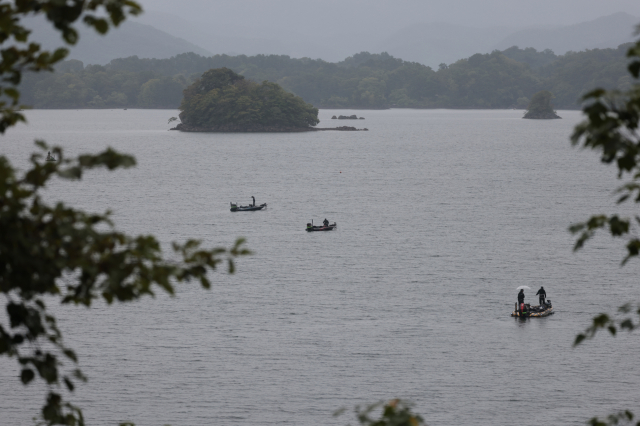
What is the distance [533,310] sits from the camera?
53000 mm

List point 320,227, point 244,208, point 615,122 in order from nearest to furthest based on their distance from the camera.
Result: point 615,122 → point 320,227 → point 244,208

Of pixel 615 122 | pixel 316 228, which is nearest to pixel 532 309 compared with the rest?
pixel 316 228

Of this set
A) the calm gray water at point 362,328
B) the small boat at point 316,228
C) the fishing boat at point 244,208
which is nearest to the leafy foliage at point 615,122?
the calm gray water at point 362,328

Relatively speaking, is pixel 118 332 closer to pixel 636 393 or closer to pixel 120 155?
pixel 636 393

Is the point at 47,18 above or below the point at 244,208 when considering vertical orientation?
above

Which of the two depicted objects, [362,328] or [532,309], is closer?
[362,328]

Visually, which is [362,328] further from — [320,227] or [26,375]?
[26,375]

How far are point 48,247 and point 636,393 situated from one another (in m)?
39.1

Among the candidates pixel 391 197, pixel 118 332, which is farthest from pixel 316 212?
pixel 118 332

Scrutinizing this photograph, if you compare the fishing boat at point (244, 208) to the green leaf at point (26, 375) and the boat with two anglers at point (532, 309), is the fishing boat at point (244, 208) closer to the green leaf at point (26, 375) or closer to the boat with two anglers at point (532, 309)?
the boat with two anglers at point (532, 309)

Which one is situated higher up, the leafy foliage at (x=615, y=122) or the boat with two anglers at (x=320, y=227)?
the leafy foliage at (x=615, y=122)

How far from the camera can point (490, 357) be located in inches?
1780

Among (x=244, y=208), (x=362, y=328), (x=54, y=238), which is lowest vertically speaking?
(x=362, y=328)

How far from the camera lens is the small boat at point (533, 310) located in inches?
2073
